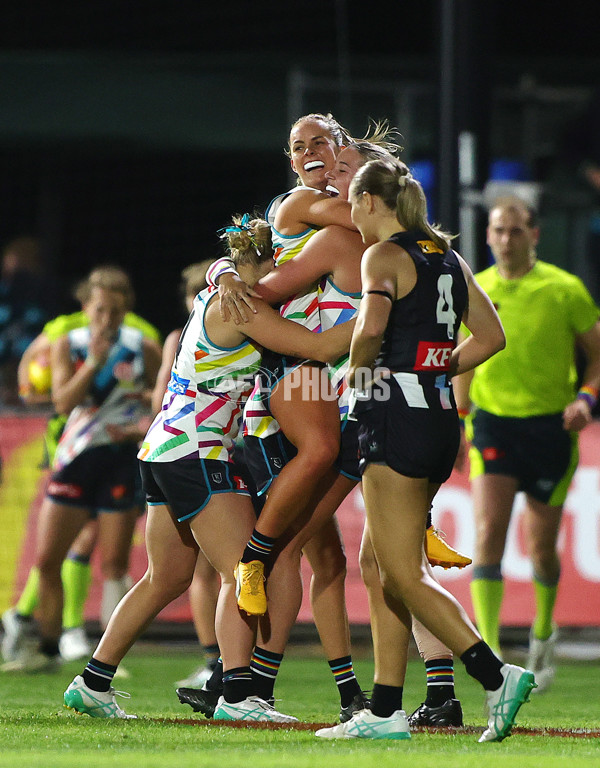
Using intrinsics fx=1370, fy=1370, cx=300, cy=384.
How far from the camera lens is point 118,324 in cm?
800

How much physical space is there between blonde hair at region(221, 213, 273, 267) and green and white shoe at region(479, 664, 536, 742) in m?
1.85

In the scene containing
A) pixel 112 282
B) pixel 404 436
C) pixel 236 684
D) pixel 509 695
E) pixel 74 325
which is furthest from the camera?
pixel 74 325

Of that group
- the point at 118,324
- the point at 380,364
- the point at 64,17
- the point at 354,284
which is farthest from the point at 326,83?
the point at 64,17

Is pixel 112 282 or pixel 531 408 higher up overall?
pixel 112 282

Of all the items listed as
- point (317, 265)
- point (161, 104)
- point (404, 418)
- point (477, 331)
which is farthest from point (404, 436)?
point (161, 104)

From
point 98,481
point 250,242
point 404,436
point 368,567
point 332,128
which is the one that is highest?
point 332,128

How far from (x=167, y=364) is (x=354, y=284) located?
200 centimetres

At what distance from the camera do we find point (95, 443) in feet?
26.3

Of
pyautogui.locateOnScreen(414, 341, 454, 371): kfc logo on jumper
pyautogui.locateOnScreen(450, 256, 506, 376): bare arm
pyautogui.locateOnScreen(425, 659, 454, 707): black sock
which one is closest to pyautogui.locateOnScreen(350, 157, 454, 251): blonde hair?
pyautogui.locateOnScreen(450, 256, 506, 376): bare arm

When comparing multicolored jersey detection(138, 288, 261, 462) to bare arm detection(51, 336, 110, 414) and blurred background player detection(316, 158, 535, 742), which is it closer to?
blurred background player detection(316, 158, 535, 742)

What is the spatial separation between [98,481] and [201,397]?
2.72m

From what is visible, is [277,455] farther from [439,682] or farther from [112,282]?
[112,282]

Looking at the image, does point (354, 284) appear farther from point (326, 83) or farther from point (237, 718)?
point (326, 83)

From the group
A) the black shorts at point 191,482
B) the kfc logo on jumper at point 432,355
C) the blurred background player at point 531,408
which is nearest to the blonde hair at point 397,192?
the kfc logo on jumper at point 432,355
